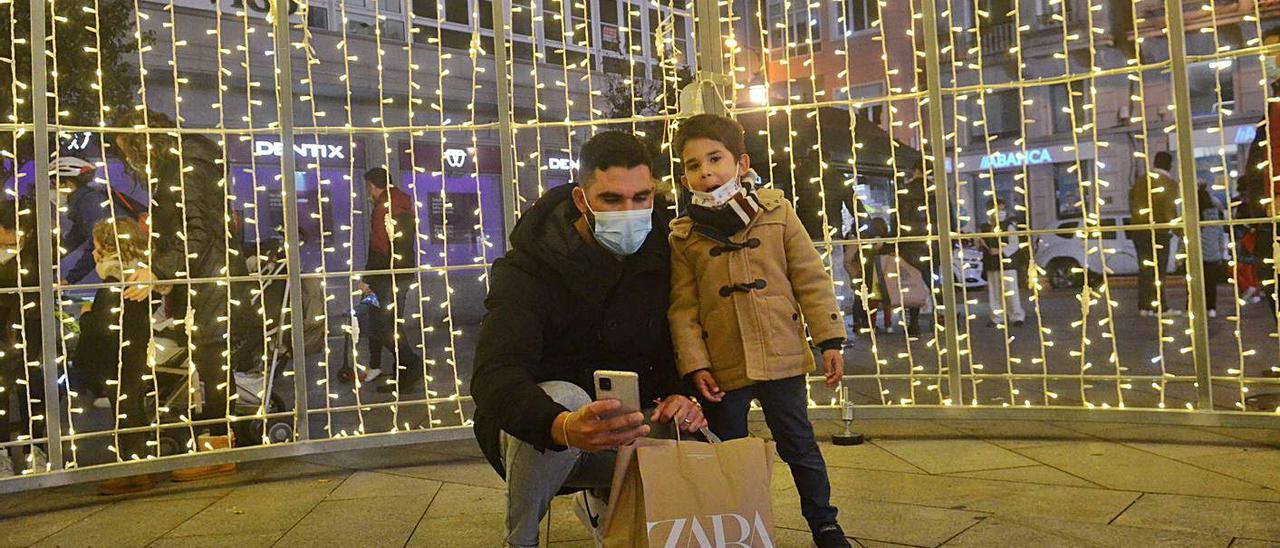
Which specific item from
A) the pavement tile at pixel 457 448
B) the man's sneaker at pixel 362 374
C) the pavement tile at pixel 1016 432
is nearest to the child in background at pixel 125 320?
the pavement tile at pixel 457 448

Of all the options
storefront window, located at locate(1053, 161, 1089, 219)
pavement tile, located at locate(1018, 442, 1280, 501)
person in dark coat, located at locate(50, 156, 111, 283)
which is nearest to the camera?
pavement tile, located at locate(1018, 442, 1280, 501)

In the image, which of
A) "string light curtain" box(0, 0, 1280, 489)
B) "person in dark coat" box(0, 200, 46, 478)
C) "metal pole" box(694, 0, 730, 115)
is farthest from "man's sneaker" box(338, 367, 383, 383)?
"metal pole" box(694, 0, 730, 115)

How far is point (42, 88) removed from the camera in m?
4.55

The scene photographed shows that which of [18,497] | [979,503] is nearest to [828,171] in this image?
[979,503]

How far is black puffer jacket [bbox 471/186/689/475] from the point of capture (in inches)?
99.7

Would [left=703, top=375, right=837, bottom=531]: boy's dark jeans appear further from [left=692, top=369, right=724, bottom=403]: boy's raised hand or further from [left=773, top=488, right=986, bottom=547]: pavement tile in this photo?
[left=773, top=488, right=986, bottom=547]: pavement tile

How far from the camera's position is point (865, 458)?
15.7ft

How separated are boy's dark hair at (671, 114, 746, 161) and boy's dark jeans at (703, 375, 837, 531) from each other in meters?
0.78

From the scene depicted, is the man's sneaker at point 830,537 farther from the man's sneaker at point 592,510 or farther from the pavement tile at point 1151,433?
the pavement tile at point 1151,433

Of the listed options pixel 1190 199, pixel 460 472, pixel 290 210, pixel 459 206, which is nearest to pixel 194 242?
pixel 290 210

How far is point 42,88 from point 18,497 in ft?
6.38

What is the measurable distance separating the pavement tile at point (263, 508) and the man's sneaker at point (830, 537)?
2113 mm

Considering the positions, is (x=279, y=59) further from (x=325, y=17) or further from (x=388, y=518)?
(x=325, y=17)

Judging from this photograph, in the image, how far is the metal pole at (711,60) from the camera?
206 inches
